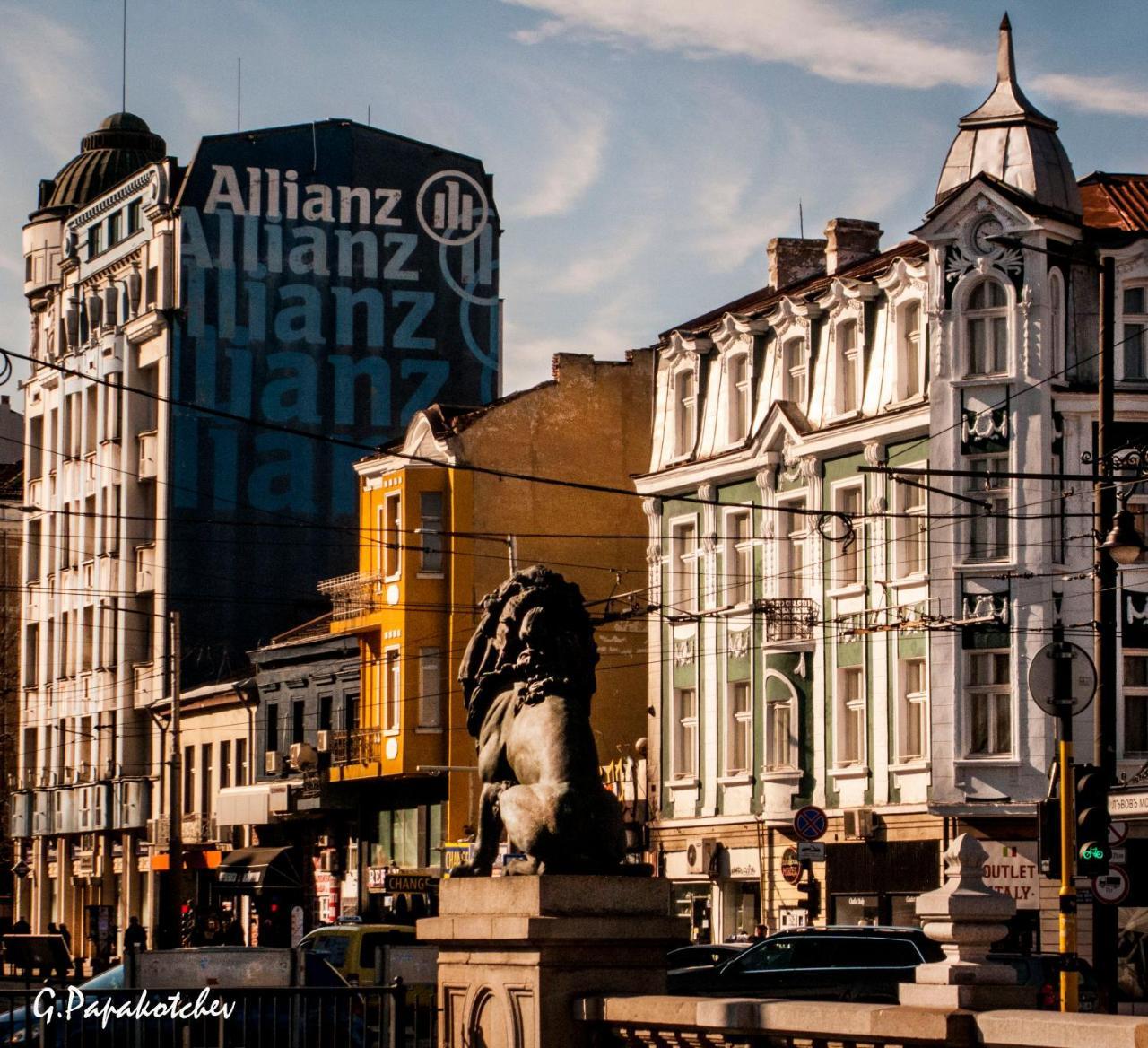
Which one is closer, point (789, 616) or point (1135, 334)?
point (1135, 334)

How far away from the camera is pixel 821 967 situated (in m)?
Answer: 28.8

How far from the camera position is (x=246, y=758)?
6800 cm

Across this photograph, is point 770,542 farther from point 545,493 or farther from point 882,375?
point 545,493

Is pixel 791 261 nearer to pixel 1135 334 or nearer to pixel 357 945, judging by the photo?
pixel 1135 334

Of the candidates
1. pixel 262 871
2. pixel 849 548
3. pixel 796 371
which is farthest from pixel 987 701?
pixel 262 871

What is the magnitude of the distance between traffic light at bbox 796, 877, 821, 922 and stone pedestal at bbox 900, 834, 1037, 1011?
91.8ft

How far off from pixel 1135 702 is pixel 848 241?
13.1 m

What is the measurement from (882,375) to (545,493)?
48.5 ft

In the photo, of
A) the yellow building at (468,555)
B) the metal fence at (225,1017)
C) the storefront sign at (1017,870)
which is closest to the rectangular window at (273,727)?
the yellow building at (468,555)

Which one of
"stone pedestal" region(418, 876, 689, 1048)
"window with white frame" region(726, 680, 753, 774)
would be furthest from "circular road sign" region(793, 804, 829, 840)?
"stone pedestal" region(418, 876, 689, 1048)

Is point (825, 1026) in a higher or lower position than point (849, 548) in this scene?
lower

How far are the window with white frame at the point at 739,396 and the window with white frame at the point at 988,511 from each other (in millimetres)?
7559

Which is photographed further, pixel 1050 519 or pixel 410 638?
pixel 410 638

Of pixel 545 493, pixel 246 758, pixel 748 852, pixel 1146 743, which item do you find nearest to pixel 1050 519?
pixel 1146 743
